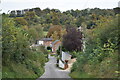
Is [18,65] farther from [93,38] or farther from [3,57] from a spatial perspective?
[93,38]

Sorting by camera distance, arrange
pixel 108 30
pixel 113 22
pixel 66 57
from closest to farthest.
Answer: pixel 113 22 → pixel 108 30 → pixel 66 57

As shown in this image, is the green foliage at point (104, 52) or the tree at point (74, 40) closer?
the green foliage at point (104, 52)

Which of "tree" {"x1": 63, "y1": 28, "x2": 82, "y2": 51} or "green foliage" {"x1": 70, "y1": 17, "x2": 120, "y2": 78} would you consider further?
"tree" {"x1": 63, "y1": 28, "x2": 82, "y2": 51}

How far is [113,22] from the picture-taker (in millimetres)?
14703

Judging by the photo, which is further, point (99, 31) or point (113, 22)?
point (99, 31)

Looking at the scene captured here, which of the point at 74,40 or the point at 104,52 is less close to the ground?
the point at 104,52

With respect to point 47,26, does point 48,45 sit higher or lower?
lower

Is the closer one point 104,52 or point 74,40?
point 104,52

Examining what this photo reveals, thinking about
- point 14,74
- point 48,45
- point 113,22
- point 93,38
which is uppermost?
point 113,22

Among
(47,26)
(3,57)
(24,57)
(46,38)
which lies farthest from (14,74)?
(47,26)

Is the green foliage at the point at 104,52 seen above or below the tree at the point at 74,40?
above

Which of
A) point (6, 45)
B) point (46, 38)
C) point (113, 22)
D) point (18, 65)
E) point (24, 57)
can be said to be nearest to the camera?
point (113, 22)

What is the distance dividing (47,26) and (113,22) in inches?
4079

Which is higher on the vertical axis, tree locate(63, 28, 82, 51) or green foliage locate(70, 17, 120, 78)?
green foliage locate(70, 17, 120, 78)
